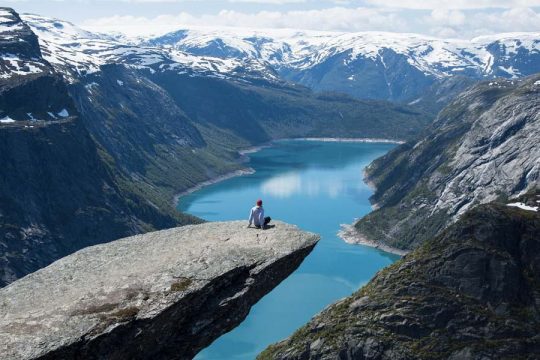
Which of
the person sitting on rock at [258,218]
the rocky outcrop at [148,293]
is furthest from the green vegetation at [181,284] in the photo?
the person sitting on rock at [258,218]

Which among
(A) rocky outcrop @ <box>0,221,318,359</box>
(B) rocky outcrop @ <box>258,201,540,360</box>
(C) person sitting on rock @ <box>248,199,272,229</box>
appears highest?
(C) person sitting on rock @ <box>248,199,272,229</box>

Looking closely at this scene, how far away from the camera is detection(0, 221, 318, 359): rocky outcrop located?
31438 millimetres

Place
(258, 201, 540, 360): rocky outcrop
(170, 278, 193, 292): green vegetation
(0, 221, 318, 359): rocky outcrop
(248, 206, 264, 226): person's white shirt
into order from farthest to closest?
(258, 201, 540, 360): rocky outcrop → (248, 206, 264, 226): person's white shirt → (170, 278, 193, 292): green vegetation → (0, 221, 318, 359): rocky outcrop

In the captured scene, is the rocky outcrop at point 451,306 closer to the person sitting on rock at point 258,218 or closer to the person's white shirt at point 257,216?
the person sitting on rock at point 258,218

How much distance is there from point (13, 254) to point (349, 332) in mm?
120819

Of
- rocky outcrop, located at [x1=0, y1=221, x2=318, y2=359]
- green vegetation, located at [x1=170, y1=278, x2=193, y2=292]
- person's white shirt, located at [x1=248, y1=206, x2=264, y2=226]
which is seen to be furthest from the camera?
person's white shirt, located at [x1=248, y1=206, x2=264, y2=226]

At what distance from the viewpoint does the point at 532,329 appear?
349 ft

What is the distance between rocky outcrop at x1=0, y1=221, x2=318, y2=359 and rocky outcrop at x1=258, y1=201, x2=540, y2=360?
69.1m

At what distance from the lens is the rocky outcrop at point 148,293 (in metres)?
31.4

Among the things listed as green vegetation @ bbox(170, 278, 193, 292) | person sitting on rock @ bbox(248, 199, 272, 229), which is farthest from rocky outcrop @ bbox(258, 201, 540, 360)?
green vegetation @ bbox(170, 278, 193, 292)

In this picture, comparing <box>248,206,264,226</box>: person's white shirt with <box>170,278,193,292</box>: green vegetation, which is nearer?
<box>170,278,193,292</box>: green vegetation

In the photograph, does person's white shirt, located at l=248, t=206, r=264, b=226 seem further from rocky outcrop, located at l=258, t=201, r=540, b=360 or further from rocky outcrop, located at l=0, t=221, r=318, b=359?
rocky outcrop, located at l=258, t=201, r=540, b=360

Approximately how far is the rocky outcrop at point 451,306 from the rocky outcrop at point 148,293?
227ft

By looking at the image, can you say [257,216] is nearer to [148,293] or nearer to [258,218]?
[258,218]
